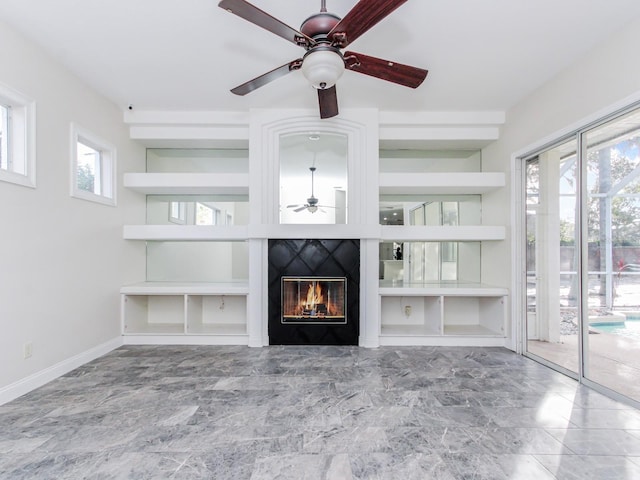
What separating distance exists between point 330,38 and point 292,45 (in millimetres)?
825

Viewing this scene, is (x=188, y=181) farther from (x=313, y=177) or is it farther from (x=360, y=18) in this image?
(x=360, y=18)

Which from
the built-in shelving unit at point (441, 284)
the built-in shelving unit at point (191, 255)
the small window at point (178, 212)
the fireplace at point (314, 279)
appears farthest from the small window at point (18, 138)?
the built-in shelving unit at point (441, 284)

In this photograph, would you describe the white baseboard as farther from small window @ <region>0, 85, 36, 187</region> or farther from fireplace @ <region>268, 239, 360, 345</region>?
fireplace @ <region>268, 239, 360, 345</region>

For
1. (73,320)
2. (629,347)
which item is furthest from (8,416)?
(629,347)

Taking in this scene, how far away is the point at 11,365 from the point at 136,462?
5.15ft

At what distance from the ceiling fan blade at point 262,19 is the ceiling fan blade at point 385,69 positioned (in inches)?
13.2

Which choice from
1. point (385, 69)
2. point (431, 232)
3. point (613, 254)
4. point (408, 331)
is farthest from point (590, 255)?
point (385, 69)

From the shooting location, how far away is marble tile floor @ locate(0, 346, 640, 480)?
1690 millimetres

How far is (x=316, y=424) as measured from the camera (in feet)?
6.88

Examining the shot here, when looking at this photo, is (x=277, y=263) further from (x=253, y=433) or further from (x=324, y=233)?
(x=253, y=433)

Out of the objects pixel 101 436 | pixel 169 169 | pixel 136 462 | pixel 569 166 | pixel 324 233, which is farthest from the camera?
pixel 169 169

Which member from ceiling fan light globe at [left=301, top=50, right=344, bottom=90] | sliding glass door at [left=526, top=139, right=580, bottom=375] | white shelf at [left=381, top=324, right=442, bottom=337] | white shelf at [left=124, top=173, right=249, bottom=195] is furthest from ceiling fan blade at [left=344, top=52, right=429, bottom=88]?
white shelf at [left=381, top=324, right=442, bottom=337]

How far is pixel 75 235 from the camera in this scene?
122 inches

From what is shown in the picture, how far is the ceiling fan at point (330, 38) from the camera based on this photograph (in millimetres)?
1710
